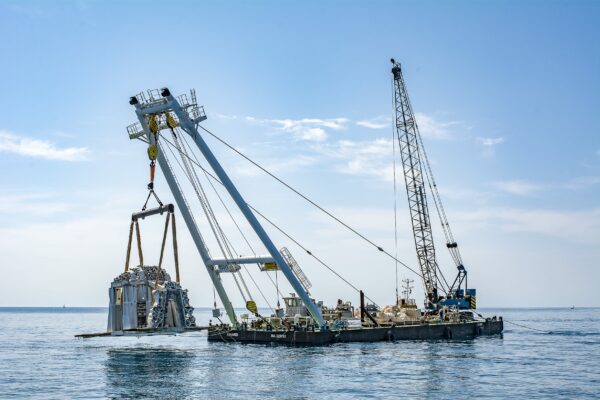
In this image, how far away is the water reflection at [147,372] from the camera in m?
41.7

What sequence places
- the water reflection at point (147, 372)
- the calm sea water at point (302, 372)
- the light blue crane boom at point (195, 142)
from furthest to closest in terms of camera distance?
1. the light blue crane boom at point (195, 142)
2. the calm sea water at point (302, 372)
3. the water reflection at point (147, 372)

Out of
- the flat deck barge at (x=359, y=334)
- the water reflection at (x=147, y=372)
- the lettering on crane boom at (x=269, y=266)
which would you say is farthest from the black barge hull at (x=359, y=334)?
the lettering on crane boom at (x=269, y=266)

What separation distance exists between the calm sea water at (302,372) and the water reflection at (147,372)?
7cm

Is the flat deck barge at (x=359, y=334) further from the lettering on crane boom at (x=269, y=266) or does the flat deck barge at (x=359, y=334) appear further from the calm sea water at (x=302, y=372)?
the lettering on crane boom at (x=269, y=266)

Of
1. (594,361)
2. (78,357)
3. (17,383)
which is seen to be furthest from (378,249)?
(17,383)

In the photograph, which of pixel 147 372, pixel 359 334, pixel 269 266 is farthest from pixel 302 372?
pixel 359 334

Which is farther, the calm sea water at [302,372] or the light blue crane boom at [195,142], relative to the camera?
the light blue crane boom at [195,142]

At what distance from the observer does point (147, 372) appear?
2007 inches

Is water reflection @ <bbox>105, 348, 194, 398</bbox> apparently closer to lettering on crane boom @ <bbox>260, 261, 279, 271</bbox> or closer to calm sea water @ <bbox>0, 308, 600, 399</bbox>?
calm sea water @ <bbox>0, 308, 600, 399</bbox>

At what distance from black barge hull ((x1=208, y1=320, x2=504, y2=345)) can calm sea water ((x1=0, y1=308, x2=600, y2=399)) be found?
1.40 meters

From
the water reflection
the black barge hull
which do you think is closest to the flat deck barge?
the black barge hull

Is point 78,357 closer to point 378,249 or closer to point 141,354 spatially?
point 141,354

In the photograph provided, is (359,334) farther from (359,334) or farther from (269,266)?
(269,266)

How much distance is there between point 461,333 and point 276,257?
40753mm
